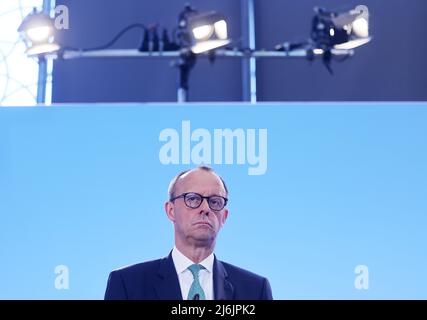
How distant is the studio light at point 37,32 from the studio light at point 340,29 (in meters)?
1.16

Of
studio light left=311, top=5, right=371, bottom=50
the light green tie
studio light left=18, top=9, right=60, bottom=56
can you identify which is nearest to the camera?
the light green tie

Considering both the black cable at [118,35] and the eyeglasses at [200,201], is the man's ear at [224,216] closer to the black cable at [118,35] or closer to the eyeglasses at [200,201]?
the eyeglasses at [200,201]

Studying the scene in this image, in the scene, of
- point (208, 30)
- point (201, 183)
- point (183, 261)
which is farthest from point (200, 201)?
point (208, 30)

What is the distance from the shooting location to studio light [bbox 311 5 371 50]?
3049 millimetres

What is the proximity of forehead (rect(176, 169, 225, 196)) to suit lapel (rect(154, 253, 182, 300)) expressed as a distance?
17 centimetres

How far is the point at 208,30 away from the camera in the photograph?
2928 mm

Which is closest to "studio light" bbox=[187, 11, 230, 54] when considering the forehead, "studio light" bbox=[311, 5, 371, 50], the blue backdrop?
"studio light" bbox=[311, 5, 371, 50]

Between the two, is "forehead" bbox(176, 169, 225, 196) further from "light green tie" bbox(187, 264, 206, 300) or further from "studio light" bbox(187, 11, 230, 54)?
"studio light" bbox(187, 11, 230, 54)

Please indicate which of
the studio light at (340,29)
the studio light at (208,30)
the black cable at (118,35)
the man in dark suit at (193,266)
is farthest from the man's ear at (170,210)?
the black cable at (118,35)

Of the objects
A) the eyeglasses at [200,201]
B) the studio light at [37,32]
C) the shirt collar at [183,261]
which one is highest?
the studio light at [37,32]

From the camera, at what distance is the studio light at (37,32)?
9.47ft

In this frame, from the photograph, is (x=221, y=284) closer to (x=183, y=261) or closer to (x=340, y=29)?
(x=183, y=261)
